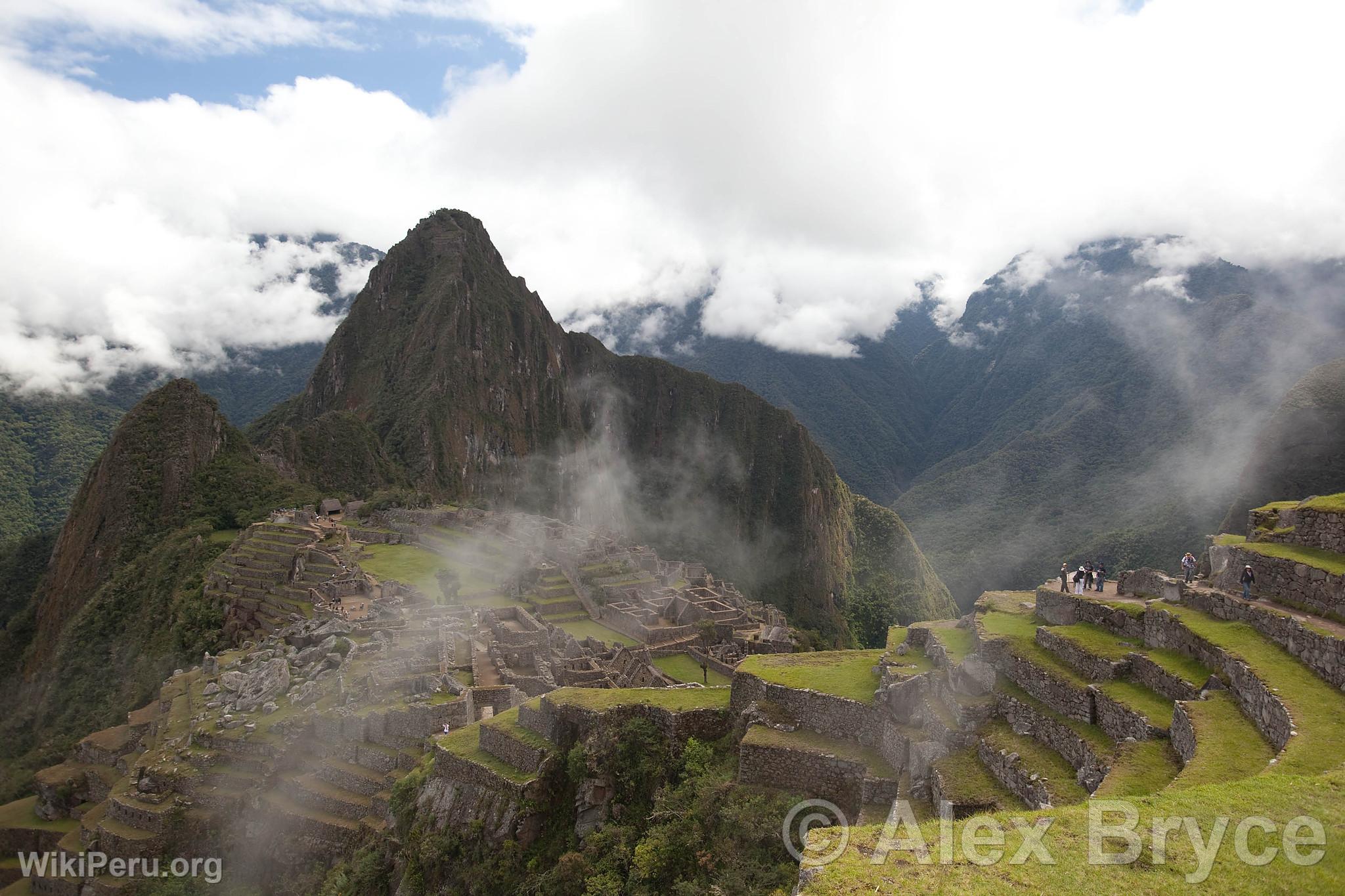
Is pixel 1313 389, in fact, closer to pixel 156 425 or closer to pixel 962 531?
pixel 962 531

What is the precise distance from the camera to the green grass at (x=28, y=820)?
2841cm

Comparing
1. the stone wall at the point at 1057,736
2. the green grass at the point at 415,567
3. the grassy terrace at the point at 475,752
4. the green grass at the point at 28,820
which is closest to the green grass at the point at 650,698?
the grassy terrace at the point at 475,752

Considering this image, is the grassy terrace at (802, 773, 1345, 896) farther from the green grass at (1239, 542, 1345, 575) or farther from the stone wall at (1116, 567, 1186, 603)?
the stone wall at (1116, 567, 1186, 603)

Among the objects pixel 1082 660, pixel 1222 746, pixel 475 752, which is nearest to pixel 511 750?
pixel 475 752

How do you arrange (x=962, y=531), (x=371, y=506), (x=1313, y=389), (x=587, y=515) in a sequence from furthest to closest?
(x=587, y=515)
(x=962, y=531)
(x=371, y=506)
(x=1313, y=389)

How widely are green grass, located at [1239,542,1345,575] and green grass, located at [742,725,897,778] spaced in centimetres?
823

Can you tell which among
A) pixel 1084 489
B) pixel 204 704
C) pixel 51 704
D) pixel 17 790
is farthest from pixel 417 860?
pixel 1084 489

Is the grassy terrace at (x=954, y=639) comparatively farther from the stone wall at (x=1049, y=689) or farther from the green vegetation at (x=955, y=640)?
the stone wall at (x=1049, y=689)

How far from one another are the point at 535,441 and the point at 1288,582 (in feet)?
533

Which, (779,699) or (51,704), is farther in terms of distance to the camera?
(51,704)

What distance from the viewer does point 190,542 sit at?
64938 millimetres

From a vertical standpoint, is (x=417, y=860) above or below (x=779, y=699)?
below

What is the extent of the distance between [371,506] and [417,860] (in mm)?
67190

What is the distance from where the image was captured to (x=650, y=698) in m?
18.1
